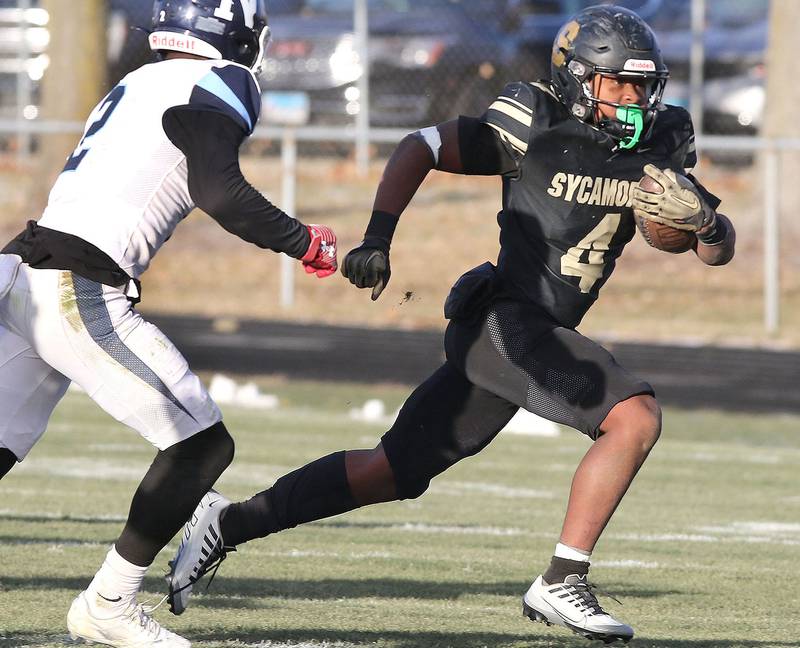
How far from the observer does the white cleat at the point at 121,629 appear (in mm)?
4656

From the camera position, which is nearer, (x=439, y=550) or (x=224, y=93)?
(x=224, y=93)

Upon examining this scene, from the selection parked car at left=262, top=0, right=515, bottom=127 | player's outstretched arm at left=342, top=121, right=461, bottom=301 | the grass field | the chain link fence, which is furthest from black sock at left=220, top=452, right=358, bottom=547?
parked car at left=262, top=0, right=515, bottom=127

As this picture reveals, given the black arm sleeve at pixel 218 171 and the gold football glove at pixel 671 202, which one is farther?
the gold football glove at pixel 671 202

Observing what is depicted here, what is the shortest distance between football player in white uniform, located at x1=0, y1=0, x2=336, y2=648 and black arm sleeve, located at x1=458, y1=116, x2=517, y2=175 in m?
0.80

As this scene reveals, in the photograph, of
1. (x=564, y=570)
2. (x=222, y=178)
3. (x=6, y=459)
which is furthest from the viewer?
(x=6, y=459)

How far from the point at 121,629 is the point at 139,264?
93 centimetres

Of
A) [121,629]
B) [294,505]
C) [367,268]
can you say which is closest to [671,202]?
[367,268]

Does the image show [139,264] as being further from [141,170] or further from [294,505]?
[294,505]

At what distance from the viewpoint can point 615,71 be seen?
17.6ft

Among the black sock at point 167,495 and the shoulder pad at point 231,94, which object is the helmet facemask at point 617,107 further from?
the black sock at point 167,495

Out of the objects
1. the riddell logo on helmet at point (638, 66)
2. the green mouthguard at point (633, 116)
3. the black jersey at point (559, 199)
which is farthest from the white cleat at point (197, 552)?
the riddell logo on helmet at point (638, 66)

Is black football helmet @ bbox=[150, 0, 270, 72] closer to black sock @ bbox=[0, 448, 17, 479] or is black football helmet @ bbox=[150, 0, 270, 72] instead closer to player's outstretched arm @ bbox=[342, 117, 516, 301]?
player's outstretched arm @ bbox=[342, 117, 516, 301]

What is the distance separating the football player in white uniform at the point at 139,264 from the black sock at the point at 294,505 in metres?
0.77

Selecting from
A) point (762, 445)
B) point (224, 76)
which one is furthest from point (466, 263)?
point (224, 76)
